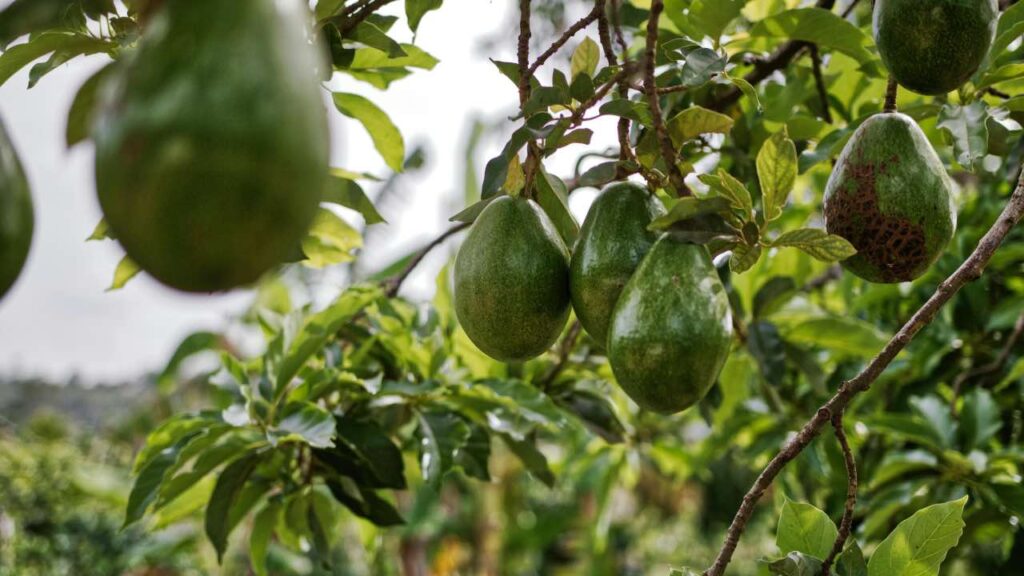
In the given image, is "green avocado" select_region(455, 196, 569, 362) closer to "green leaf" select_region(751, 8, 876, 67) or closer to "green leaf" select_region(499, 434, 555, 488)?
"green leaf" select_region(751, 8, 876, 67)

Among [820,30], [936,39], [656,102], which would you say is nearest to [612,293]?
[656,102]

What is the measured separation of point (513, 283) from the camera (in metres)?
0.77

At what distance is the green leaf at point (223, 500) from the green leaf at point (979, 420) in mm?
1105

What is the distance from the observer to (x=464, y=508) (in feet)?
21.9

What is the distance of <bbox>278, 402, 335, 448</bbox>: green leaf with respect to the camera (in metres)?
1.02

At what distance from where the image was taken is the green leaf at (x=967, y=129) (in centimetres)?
89

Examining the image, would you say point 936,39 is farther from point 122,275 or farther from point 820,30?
point 122,275

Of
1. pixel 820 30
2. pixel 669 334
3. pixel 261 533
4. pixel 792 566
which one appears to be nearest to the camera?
pixel 669 334

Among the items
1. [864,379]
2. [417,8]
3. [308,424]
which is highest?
[417,8]

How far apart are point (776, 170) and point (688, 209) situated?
13 cm

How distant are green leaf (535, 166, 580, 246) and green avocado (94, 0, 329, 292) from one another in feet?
1.62

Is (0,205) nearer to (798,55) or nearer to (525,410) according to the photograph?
(525,410)

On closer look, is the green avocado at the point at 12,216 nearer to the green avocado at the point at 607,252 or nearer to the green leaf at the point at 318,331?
the green avocado at the point at 607,252

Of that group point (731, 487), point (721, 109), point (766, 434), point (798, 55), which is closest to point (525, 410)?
point (721, 109)
